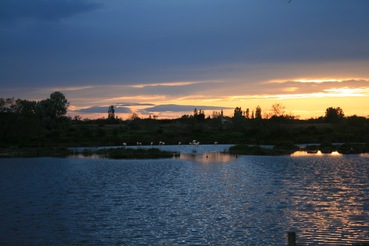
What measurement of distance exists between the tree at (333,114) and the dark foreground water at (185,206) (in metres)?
135

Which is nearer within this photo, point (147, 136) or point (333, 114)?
point (147, 136)

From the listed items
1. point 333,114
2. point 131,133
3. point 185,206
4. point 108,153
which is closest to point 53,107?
point 131,133

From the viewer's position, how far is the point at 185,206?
29656 millimetres

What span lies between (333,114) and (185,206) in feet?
548

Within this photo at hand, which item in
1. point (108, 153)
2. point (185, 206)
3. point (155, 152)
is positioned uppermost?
point (155, 152)

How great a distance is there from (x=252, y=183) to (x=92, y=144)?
6952 centimetres

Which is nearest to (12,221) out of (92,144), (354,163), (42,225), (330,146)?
(42,225)

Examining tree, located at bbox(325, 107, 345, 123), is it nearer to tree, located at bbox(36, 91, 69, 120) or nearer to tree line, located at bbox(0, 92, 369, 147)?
tree line, located at bbox(0, 92, 369, 147)

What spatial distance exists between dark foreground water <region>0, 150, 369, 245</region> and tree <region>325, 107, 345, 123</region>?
13492 centimetres

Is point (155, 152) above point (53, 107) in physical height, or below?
below

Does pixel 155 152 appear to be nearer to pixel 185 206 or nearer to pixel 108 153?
pixel 108 153

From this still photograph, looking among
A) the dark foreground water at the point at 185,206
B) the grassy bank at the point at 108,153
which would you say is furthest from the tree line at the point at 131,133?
the dark foreground water at the point at 185,206

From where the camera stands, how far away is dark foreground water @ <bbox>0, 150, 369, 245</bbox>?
854 inches

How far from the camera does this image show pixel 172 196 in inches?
1341
